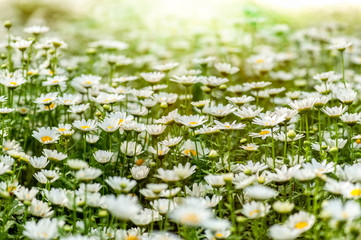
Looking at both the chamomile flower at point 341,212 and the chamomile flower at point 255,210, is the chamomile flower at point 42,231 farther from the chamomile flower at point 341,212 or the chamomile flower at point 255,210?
the chamomile flower at point 341,212

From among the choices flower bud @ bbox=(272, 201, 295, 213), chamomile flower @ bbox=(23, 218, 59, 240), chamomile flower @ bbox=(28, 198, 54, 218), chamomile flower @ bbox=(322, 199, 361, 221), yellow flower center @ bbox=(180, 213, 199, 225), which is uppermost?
chamomile flower @ bbox=(322, 199, 361, 221)

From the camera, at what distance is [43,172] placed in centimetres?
225

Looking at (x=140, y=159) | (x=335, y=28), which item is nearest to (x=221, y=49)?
(x=335, y=28)

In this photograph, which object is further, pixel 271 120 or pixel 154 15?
pixel 154 15

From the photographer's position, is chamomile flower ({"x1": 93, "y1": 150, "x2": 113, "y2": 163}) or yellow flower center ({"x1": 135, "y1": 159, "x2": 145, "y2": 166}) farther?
yellow flower center ({"x1": 135, "y1": 159, "x2": 145, "y2": 166})

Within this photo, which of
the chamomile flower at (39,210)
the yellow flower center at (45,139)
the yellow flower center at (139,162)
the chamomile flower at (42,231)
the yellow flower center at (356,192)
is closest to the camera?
the chamomile flower at (42,231)

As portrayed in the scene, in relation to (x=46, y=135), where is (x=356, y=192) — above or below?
above

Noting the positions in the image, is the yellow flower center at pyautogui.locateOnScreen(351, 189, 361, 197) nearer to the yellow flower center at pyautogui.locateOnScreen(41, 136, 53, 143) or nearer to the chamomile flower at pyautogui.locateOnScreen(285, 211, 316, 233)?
the chamomile flower at pyautogui.locateOnScreen(285, 211, 316, 233)

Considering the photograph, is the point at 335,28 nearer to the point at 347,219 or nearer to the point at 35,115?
the point at 35,115

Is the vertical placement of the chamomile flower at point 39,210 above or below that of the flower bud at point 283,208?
below

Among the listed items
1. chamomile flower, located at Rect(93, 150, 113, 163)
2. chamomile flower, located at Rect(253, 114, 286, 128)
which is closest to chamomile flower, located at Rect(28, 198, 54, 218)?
chamomile flower, located at Rect(93, 150, 113, 163)

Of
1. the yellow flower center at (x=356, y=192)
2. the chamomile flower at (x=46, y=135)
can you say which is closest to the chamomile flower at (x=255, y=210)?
the yellow flower center at (x=356, y=192)

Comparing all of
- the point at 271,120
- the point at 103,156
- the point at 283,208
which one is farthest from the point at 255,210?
the point at 103,156

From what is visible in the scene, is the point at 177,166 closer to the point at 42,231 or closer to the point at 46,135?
the point at 46,135
